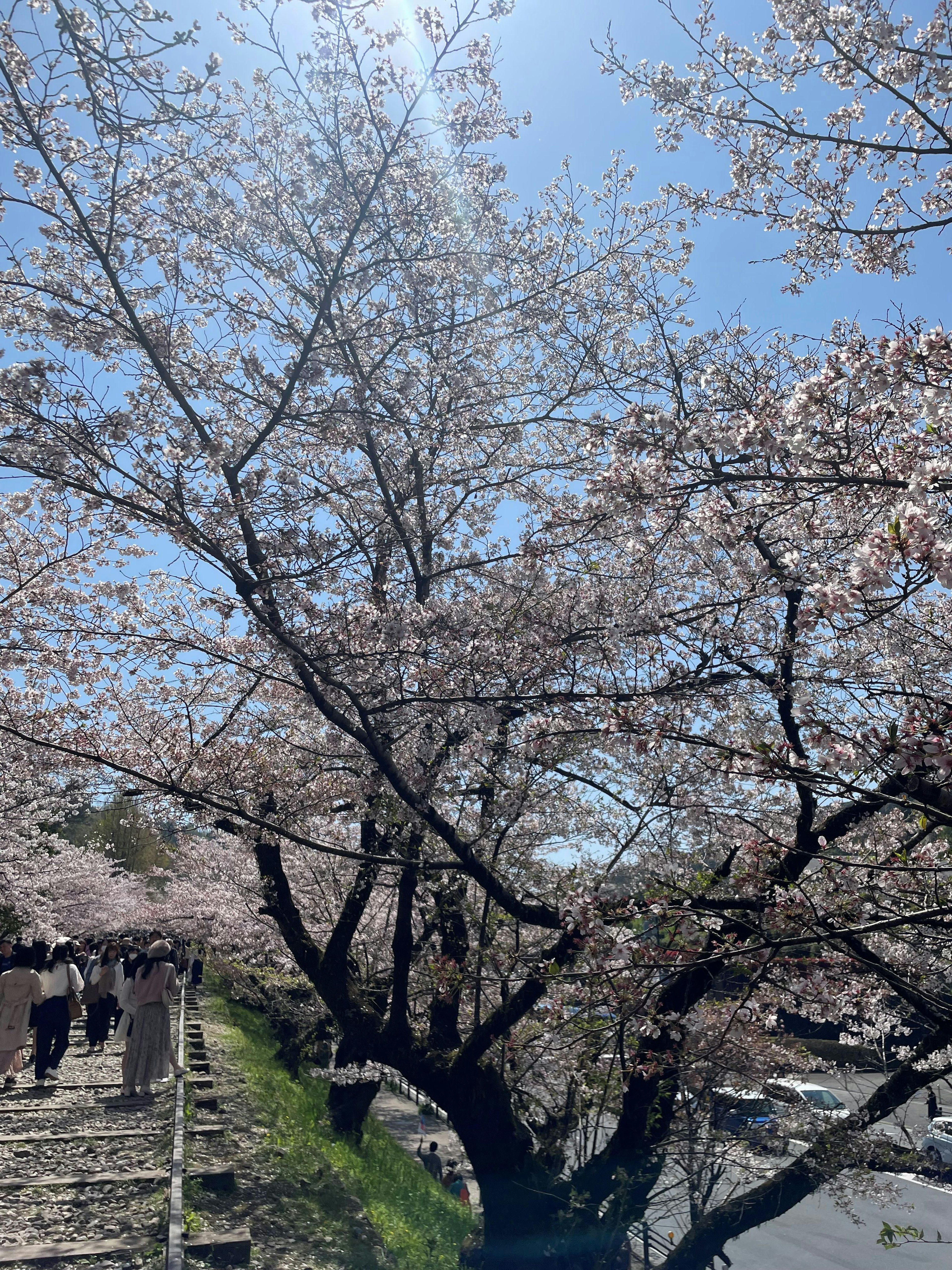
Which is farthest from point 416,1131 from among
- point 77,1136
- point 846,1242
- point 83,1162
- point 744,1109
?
point 744,1109

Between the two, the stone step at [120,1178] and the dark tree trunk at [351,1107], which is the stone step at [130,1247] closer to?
the stone step at [120,1178]

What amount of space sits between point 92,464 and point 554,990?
4461mm

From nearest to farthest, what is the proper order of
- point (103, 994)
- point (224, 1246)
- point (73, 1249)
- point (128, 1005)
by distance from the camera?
point (73, 1249), point (224, 1246), point (128, 1005), point (103, 994)

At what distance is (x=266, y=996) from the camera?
68.5 feet

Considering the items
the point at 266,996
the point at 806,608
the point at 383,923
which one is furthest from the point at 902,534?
the point at 266,996

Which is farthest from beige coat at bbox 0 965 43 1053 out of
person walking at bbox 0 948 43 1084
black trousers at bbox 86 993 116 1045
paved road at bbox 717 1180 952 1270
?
paved road at bbox 717 1180 952 1270

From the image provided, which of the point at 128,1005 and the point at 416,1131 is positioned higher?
the point at 128,1005

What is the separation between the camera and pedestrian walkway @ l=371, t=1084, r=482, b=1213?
17.6 metres

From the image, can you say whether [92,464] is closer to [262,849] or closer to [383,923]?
[262,849]

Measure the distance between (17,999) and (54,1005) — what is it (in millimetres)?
1358

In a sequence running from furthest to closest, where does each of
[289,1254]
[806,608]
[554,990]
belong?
1. [289,1254]
2. [554,990]
3. [806,608]

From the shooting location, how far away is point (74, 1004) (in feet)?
43.4

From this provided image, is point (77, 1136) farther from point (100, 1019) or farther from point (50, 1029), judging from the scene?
point (100, 1019)

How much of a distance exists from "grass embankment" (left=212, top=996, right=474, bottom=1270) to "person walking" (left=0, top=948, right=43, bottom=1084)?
11.3 ft
